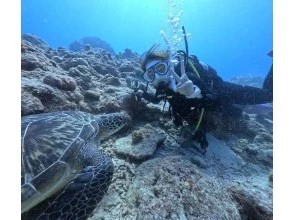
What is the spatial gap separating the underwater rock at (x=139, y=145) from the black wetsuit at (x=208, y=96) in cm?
46

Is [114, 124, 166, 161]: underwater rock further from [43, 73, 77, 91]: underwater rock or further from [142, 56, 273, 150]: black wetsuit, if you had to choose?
[43, 73, 77, 91]: underwater rock

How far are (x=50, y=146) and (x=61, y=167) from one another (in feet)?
0.55

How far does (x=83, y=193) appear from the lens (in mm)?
1352

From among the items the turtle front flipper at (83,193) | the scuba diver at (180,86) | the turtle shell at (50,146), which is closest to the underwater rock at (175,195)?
the turtle front flipper at (83,193)

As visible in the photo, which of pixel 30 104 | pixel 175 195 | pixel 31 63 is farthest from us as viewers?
pixel 31 63

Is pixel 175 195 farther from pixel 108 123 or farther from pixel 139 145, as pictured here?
pixel 108 123

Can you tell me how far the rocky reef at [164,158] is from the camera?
4.45 feet

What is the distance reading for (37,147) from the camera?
138 centimetres

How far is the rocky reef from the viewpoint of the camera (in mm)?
1357

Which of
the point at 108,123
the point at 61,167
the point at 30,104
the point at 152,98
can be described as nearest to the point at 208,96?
the point at 152,98

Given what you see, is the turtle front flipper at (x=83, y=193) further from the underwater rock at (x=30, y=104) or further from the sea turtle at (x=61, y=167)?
the underwater rock at (x=30, y=104)
